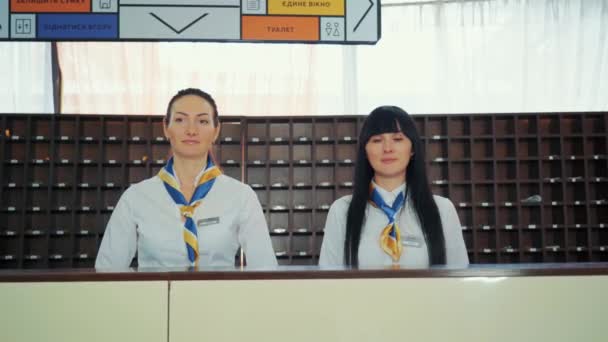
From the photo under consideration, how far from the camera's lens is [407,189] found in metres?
2.49

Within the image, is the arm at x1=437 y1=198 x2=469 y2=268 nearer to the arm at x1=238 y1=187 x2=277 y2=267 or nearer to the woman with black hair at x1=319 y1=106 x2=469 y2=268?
the woman with black hair at x1=319 y1=106 x2=469 y2=268

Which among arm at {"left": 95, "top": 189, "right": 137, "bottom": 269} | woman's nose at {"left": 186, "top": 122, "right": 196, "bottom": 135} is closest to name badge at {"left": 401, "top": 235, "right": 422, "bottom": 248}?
woman's nose at {"left": 186, "top": 122, "right": 196, "bottom": 135}

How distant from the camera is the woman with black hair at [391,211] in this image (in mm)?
2391

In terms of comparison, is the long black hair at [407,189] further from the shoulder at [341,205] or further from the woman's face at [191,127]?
the woman's face at [191,127]

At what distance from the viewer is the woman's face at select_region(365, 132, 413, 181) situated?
2.42 m

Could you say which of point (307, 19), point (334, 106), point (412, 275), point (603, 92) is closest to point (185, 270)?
point (412, 275)

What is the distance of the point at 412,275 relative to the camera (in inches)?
59.9

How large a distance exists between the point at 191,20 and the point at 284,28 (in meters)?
0.57

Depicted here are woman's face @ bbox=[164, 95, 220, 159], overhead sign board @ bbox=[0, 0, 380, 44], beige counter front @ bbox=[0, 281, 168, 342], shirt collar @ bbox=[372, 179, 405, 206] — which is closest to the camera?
beige counter front @ bbox=[0, 281, 168, 342]

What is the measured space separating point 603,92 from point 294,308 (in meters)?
8.15

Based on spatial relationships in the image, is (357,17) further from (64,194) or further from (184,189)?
(64,194)

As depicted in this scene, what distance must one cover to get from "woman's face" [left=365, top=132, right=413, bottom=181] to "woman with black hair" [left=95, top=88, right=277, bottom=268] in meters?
0.55

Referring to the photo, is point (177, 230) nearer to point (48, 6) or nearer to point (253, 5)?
point (253, 5)

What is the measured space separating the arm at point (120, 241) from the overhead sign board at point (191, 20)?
1.52 metres
